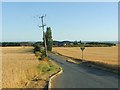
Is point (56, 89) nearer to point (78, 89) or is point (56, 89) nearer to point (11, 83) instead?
point (78, 89)

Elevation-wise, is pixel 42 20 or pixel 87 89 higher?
pixel 42 20

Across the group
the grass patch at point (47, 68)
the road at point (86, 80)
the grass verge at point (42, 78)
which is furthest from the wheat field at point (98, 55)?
the road at point (86, 80)

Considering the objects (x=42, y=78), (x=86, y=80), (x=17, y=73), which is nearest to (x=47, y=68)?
(x=17, y=73)

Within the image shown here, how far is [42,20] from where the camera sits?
5641 cm

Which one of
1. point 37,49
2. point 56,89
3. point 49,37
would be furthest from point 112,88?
point 49,37

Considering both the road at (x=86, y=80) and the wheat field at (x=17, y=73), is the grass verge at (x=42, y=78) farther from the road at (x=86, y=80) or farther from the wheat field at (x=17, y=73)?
the road at (x=86, y=80)

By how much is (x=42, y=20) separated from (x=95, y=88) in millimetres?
42338

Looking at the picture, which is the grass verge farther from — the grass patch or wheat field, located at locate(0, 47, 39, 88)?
wheat field, located at locate(0, 47, 39, 88)

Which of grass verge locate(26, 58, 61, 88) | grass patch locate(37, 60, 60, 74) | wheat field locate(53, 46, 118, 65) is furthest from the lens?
wheat field locate(53, 46, 118, 65)

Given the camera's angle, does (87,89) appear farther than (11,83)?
No

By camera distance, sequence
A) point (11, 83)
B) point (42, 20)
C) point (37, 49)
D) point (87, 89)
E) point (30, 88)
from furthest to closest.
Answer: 1. point (37, 49)
2. point (42, 20)
3. point (11, 83)
4. point (30, 88)
5. point (87, 89)

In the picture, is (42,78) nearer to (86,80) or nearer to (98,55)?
(86,80)

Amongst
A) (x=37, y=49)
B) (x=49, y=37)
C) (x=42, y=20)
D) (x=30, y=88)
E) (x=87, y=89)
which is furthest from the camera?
(x=49, y=37)

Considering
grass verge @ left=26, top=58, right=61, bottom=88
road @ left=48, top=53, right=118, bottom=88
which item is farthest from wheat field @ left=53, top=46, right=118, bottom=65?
road @ left=48, top=53, right=118, bottom=88
